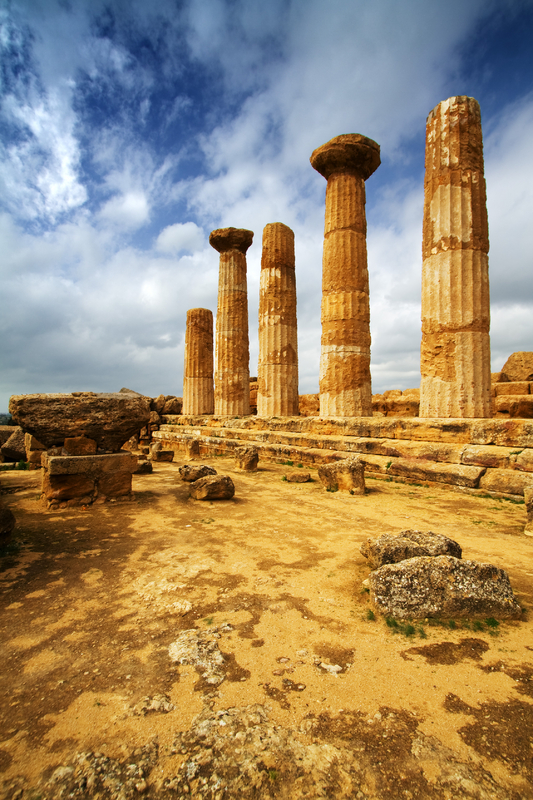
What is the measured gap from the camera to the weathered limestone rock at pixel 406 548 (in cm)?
278

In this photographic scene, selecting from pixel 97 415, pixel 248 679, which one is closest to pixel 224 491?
pixel 97 415

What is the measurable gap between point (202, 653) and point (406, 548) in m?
1.62

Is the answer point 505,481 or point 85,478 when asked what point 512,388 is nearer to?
point 505,481

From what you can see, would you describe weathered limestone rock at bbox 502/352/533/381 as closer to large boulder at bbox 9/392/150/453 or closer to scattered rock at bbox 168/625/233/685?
large boulder at bbox 9/392/150/453

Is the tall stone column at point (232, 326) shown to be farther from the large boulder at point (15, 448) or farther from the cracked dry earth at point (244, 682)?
the cracked dry earth at point (244, 682)

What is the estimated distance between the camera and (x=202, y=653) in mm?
1946

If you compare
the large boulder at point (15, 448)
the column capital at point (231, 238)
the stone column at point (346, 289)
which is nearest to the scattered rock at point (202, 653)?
the stone column at point (346, 289)

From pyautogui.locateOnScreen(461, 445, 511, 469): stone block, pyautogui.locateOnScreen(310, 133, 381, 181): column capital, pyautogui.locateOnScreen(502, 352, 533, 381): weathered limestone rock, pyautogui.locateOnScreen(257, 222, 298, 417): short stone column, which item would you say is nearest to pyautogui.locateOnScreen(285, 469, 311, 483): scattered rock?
pyautogui.locateOnScreen(461, 445, 511, 469): stone block

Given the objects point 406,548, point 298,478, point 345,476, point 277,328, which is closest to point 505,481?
point 345,476

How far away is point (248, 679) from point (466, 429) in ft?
18.7

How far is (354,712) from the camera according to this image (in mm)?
1562

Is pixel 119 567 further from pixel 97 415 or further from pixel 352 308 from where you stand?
pixel 352 308

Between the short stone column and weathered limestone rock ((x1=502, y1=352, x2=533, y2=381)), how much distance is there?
6669 mm

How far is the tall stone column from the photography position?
13.7m
